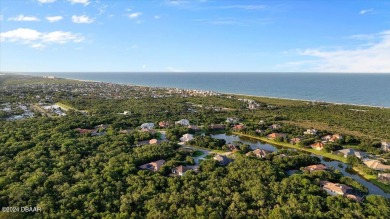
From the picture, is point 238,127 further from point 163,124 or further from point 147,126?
point 147,126

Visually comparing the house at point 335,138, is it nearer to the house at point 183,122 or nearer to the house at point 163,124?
the house at point 183,122

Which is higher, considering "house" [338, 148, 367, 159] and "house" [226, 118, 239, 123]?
"house" [226, 118, 239, 123]

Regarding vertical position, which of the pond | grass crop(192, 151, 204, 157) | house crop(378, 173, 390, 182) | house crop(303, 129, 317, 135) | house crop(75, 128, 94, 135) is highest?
house crop(303, 129, 317, 135)

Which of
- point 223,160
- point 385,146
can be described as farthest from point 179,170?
point 385,146

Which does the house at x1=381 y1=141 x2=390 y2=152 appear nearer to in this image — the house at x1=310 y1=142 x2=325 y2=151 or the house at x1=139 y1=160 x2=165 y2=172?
the house at x1=310 y1=142 x2=325 y2=151

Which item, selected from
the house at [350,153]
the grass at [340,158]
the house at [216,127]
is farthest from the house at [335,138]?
the house at [216,127]

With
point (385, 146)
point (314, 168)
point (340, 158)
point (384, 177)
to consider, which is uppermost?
point (385, 146)

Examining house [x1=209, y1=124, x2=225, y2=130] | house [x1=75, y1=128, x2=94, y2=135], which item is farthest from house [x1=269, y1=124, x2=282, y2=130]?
house [x1=75, y1=128, x2=94, y2=135]

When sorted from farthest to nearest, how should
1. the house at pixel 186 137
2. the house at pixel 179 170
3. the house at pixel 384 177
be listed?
1. the house at pixel 186 137
2. the house at pixel 384 177
3. the house at pixel 179 170

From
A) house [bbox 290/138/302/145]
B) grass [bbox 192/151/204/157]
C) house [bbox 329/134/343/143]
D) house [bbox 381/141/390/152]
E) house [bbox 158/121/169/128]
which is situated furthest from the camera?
house [bbox 158/121/169/128]
